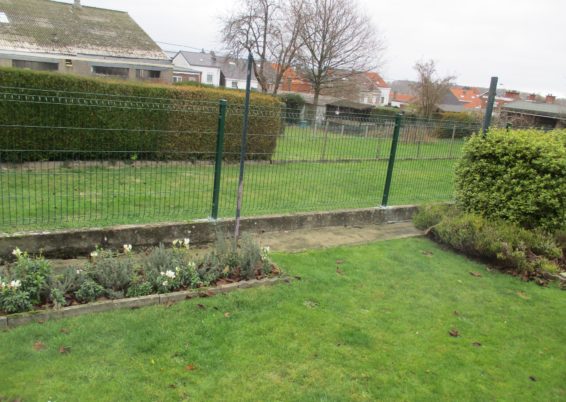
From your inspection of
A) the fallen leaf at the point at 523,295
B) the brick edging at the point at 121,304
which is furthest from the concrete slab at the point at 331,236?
the fallen leaf at the point at 523,295

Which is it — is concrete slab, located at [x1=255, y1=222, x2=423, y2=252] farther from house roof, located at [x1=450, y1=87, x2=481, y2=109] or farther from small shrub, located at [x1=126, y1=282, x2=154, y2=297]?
house roof, located at [x1=450, y1=87, x2=481, y2=109]

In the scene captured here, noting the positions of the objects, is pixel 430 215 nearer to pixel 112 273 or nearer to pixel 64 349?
pixel 112 273

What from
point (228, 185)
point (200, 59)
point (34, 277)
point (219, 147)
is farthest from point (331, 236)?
point (200, 59)

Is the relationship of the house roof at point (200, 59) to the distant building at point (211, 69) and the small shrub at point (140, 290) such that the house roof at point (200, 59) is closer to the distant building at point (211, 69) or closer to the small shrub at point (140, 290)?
the distant building at point (211, 69)

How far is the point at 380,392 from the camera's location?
345cm

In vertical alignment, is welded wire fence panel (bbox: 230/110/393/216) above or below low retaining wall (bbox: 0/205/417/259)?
above

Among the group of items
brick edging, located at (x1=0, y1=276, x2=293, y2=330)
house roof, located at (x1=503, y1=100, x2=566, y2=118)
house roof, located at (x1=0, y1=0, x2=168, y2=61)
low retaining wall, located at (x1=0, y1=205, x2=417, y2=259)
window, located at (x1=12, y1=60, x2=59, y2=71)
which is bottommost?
brick edging, located at (x1=0, y1=276, x2=293, y2=330)

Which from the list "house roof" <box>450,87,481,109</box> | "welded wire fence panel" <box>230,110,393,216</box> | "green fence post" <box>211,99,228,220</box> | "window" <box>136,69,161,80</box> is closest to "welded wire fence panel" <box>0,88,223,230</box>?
"green fence post" <box>211,99,228,220</box>

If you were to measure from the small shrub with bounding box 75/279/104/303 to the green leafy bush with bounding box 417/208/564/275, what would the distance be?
5.21 m

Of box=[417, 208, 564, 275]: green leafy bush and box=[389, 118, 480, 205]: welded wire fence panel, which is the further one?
box=[389, 118, 480, 205]: welded wire fence panel

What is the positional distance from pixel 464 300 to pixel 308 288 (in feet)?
6.22

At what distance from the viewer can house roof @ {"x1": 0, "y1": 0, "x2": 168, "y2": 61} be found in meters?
27.8

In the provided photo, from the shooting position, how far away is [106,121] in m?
11.1

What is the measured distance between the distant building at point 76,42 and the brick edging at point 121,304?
26.6 metres
